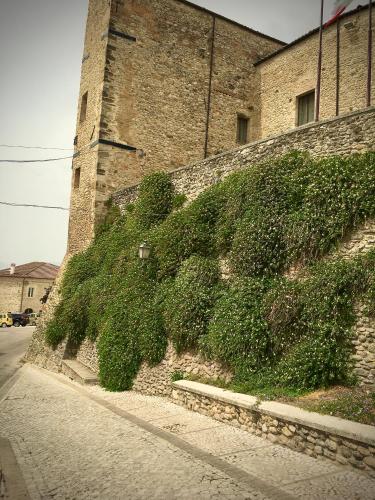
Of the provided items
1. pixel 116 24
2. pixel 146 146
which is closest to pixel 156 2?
pixel 116 24

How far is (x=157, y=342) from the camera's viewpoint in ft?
31.3

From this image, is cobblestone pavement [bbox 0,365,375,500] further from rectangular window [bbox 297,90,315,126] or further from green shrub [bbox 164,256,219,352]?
rectangular window [bbox 297,90,315,126]

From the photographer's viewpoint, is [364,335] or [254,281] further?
[254,281]

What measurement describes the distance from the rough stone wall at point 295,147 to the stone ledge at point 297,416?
496 centimetres

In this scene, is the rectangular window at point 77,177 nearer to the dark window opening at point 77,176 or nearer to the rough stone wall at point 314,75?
the dark window opening at point 77,176

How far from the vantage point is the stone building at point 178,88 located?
1516cm

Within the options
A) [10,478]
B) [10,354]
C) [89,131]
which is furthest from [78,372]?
[10,354]

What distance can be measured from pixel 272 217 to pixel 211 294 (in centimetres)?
216

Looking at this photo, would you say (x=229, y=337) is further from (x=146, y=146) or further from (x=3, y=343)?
(x=3, y=343)

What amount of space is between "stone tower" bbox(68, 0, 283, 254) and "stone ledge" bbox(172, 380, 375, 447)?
31.5 ft

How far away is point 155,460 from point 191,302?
4.08 meters

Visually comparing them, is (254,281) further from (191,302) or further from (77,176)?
(77,176)

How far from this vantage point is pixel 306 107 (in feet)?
52.7

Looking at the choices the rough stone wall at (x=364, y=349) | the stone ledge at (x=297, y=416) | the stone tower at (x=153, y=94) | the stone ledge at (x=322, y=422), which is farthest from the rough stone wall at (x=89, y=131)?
the stone ledge at (x=322, y=422)
